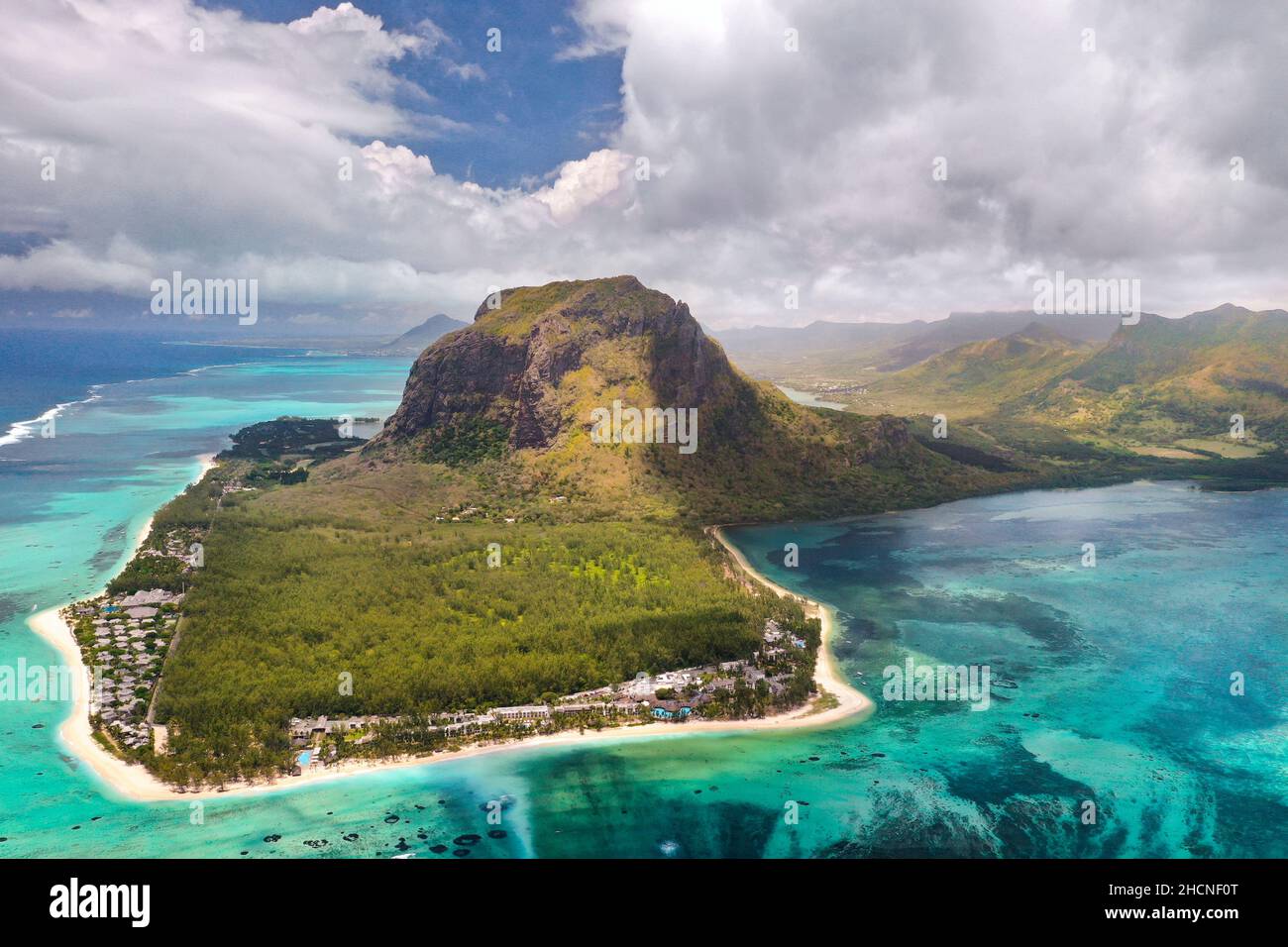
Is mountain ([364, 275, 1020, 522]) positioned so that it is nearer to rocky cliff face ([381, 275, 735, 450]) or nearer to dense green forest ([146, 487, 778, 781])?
rocky cliff face ([381, 275, 735, 450])

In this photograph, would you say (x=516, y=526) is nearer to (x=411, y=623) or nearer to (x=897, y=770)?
(x=411, y=623)

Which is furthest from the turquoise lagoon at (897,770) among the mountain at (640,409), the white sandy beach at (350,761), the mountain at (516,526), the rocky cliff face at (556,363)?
the rocky cliff face at (556,363)

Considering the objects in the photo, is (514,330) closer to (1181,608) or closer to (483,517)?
(483,517)

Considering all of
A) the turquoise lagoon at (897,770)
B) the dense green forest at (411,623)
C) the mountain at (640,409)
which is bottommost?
the turquoise lagoon at (897,770)

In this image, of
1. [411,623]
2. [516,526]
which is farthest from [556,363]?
[411,623]

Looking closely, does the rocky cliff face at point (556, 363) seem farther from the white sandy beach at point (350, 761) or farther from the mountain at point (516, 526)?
the white sandy beach at point (350, 761)
